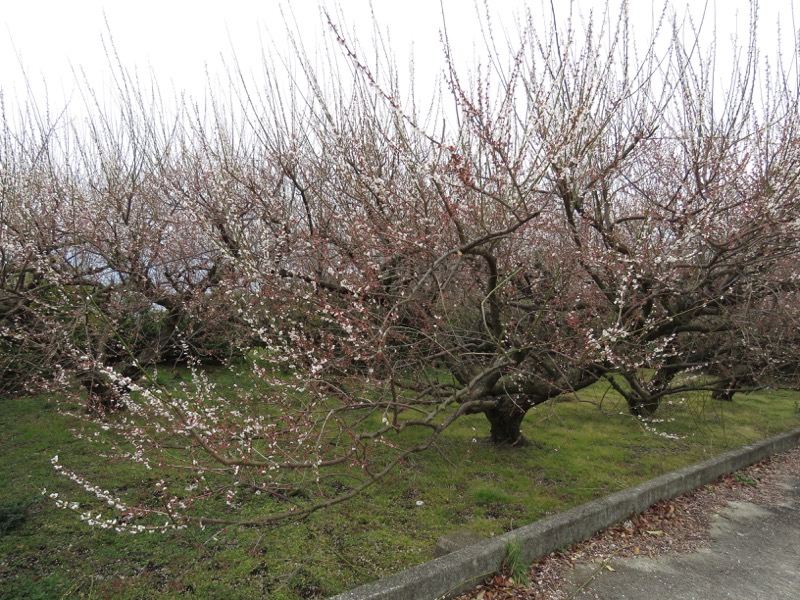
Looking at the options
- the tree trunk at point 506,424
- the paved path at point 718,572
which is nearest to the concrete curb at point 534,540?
the paved path at point 718,572

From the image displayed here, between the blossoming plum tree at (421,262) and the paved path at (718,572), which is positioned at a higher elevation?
the blossoming plum tree at (421,262)

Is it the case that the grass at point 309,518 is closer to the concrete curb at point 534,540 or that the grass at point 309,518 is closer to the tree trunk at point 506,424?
the tree trunk at point 506,424

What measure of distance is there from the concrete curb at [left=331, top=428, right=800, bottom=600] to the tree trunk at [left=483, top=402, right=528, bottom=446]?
156 centimetres

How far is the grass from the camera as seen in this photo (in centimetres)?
338

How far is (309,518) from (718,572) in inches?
122

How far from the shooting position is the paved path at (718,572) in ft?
11.4

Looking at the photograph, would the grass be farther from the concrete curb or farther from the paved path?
the paved path

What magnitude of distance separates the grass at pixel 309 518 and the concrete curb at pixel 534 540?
1.33ft

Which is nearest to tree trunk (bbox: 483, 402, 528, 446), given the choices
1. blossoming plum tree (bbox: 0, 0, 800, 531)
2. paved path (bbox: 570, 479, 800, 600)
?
blossoming plum tree (bbox: 0, 0, 800, 531)

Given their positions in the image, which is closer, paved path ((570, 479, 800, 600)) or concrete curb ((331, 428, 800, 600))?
concrete curb ((331, 428, 800, 600))

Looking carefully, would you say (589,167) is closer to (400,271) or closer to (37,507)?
(400,271)

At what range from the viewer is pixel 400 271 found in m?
5.90

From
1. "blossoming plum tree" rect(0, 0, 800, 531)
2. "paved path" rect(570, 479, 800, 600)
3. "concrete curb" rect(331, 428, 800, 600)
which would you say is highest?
"blossoming plum tree" rect(0, 0, 800, 531)

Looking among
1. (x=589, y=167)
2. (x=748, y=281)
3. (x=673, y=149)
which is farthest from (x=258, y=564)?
(x=673, y=149)
